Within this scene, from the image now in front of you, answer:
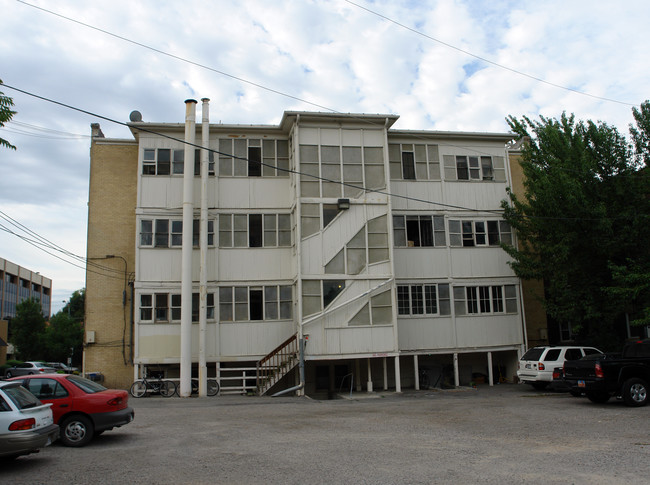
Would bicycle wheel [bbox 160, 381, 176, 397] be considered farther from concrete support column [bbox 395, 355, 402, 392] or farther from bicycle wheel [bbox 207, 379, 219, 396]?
concrete support column [bbox 395, 355, 402, 392]

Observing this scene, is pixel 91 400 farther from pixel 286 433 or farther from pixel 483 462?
pixel 483 462

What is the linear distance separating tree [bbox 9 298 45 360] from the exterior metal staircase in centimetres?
3787

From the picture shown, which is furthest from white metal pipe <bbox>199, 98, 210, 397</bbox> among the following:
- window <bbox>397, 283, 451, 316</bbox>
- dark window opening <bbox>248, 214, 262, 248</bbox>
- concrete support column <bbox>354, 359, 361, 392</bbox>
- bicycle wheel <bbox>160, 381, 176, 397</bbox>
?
window <bbox>397, 283, 451, 316</bbox>

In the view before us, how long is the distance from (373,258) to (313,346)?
13.4 feet

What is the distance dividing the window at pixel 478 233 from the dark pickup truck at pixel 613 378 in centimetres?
887

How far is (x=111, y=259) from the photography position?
23.2 m

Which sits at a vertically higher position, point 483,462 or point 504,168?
point 504,168

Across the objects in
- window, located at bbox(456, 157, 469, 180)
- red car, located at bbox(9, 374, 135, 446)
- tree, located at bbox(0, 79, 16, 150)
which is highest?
window, located at bbox(456, 157, 469, 180)

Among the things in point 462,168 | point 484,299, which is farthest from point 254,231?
point 484,299

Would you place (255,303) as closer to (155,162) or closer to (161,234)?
(161,234)

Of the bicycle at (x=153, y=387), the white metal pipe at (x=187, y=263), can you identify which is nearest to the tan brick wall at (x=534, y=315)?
the white metal pipe at (x=187, y=263)

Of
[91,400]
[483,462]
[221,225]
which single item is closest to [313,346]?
[221,225]

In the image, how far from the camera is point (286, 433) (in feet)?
39.2

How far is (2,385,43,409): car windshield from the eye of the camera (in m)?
8.88
